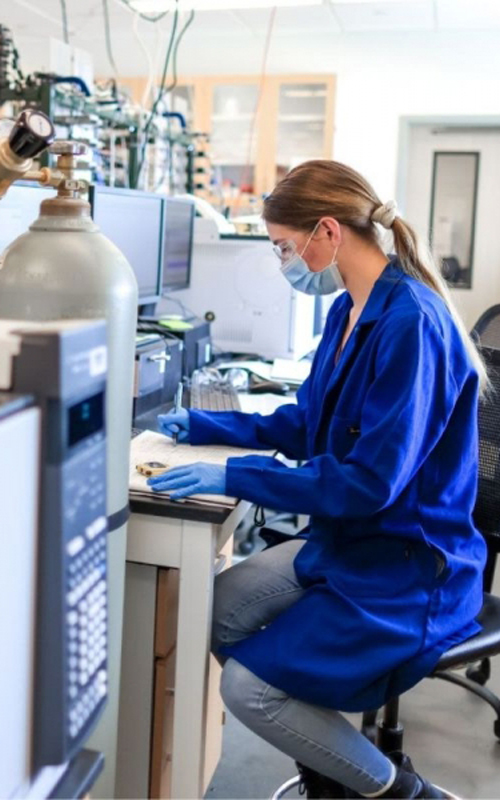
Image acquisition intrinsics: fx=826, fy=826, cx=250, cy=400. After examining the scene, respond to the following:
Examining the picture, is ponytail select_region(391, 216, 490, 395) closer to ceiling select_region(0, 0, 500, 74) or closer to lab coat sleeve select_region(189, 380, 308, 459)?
lab coat sleeve select_region(189, 380, 308, 459)

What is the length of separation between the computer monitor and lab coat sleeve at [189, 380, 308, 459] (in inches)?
20.0

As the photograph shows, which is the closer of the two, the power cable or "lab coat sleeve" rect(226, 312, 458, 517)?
"lab coat sleeve" rect(226, 312, 458, 517)

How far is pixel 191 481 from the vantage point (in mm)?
1386

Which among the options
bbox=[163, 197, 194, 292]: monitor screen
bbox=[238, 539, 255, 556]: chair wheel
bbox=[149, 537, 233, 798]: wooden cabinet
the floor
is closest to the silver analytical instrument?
bbox=[149, 537, 233, 798]: wooden cabinet

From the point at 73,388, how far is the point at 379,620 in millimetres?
846

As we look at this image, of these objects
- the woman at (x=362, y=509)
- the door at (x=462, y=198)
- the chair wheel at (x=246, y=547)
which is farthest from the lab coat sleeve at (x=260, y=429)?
the door at (x=462, y=198)

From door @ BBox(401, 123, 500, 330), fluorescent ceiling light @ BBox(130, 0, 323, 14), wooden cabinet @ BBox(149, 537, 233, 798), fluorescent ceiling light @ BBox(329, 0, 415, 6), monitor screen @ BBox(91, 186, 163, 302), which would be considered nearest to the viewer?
wooden cabinet @ BBox(149, 537, 233, 798)

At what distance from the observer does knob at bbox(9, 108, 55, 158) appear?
3.26 feet

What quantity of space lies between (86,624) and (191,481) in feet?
2.34

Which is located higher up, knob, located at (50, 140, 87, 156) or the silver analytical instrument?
knob, located at (50, 140, 87, 156)

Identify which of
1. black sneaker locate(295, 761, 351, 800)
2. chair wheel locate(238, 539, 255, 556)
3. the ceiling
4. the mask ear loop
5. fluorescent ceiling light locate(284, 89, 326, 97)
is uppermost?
the ceiling

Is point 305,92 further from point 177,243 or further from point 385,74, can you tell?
point 177,243

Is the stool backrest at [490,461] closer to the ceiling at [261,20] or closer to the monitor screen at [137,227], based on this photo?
the monitor screen at [137,227]

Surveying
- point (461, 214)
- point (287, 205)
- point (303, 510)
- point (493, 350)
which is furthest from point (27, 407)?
point (461, 214)
